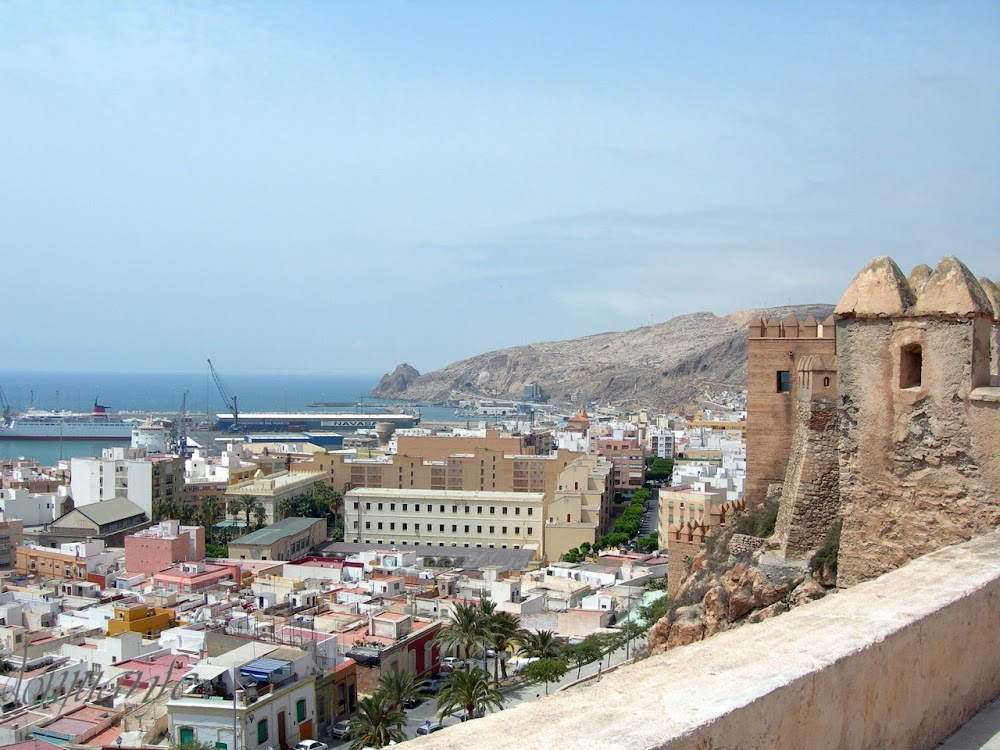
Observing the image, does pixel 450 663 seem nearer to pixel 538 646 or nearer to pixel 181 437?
pixel 538 646

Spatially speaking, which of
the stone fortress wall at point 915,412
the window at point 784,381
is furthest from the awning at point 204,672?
the stone fortress wall at point 915,412

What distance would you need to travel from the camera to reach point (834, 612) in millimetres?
3334

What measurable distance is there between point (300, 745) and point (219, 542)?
26853 millimetres

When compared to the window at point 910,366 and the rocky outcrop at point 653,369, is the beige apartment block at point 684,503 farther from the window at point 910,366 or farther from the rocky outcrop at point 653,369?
the rocky outcrop at point 653,369

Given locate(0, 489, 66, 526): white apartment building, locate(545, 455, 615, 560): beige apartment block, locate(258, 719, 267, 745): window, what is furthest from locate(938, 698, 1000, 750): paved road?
locate(0, 489, 66, 526): white apartment building

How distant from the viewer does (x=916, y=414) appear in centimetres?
538

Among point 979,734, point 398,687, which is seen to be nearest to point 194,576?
point 398,687

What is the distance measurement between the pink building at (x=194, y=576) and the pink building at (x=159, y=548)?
113 cm

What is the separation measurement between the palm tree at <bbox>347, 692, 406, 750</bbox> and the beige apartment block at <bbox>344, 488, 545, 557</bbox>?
27.5 metres

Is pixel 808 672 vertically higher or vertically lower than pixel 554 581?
higher

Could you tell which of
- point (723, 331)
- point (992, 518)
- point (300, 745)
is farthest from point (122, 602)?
point (723, 331)

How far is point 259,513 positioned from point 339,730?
27880 millimetres

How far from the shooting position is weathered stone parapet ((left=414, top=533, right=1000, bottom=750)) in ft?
7.81

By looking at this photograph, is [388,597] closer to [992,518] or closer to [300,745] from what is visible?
[300,745]
